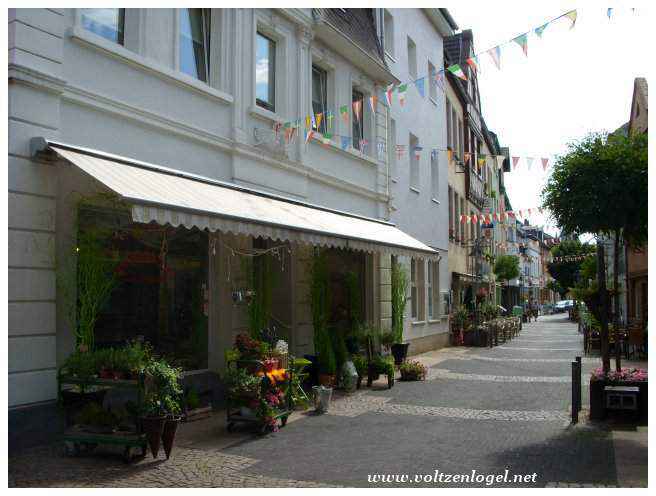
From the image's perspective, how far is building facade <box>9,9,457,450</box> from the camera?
693cm

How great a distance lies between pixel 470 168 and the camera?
2789cm

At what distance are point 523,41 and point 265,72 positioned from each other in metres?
4.91

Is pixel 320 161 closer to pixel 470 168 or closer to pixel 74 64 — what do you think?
pixel 74 64

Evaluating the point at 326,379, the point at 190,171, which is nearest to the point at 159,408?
the point at 190,171

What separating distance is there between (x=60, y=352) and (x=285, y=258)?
555 centimetres

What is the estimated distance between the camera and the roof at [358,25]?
1348cm

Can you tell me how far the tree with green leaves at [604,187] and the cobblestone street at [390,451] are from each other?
2.62m

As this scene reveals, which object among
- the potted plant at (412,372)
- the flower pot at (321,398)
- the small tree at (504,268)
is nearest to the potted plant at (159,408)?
the flower pot at (321,398)

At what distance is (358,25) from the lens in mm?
15141

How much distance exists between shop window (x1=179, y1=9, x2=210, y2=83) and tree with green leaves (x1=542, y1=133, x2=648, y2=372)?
5.59 meters

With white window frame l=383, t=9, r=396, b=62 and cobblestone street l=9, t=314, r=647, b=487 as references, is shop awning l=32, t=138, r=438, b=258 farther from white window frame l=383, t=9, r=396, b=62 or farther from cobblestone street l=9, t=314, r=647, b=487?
white window frame l=383, t=9, r=396, b=62

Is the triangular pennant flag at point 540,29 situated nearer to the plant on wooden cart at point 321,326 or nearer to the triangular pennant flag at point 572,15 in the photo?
the triangular pennant flag at point 572,15

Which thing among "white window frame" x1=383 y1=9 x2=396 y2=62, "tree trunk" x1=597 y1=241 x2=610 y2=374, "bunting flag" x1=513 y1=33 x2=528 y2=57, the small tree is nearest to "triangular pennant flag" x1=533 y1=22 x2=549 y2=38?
"bunting flag" x1=513 y1=33 x2=528 y2=57
